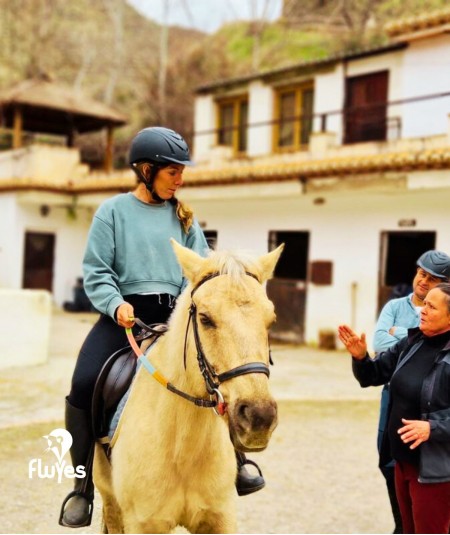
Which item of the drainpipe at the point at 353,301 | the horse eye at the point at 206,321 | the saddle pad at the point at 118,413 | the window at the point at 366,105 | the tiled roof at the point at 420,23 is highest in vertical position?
the tiled roof at the point at 420,23

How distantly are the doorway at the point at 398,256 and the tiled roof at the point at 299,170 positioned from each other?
1.76m

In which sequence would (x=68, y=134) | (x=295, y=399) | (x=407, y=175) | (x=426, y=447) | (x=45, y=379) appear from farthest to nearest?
(x=68, y=134)
(x=407, y=175)
(x=45, y=379)
(x=295, y=399)
(x=426, y=447)

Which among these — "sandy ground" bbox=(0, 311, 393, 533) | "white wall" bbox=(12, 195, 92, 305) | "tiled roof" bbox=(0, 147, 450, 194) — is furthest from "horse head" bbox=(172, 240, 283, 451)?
"white wall" bbox=(12, 195, 92, 305)

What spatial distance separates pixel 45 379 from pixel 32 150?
12.9m

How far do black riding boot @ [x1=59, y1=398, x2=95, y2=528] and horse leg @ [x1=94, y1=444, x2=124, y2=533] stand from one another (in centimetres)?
11

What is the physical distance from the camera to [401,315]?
4129mm

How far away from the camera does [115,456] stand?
316cm

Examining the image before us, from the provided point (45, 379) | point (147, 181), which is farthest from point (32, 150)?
point (147, 181)

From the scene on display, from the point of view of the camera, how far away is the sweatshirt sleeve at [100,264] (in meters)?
3.25

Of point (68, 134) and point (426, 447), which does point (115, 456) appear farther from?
point (68, 134)

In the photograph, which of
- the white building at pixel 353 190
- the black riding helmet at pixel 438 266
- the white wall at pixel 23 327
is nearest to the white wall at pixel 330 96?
the white building at pixel 353 190

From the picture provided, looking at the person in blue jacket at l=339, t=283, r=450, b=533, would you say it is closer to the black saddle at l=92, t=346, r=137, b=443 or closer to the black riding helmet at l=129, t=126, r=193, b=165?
the black saddle at l=92, t=346, r=137, b=443

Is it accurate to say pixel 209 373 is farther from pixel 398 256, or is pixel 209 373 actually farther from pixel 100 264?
pixel 398 256

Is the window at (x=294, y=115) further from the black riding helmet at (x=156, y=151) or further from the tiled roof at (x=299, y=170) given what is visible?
the black riding helmet at (x=156, y=151)
